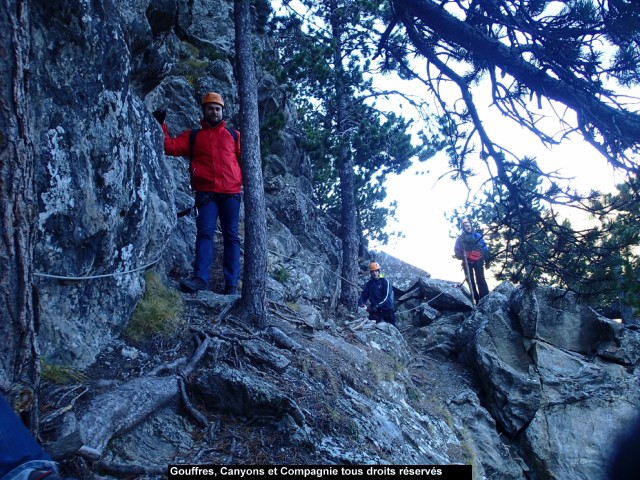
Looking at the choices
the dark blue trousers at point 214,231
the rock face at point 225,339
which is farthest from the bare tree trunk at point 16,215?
the dark blue trousers at point 214,231

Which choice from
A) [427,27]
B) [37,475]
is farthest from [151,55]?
[37,475]

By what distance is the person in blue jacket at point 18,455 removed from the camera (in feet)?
6.81

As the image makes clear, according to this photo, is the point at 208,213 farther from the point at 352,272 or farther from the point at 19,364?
the point at 352,272

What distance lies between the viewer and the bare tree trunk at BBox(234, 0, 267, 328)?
597cm

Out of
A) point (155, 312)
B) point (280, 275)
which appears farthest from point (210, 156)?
point (280, 275)

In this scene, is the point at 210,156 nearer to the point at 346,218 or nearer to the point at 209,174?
the point at 209,174

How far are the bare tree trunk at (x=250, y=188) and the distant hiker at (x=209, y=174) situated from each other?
1.00 feet

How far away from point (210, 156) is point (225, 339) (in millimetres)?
2735

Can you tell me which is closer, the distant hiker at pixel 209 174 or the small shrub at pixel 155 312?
A: the small shrub at pixel 155 312

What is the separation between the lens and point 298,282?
10.3 metres

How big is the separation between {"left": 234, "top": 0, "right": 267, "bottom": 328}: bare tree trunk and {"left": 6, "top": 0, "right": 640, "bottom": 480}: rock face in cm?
43

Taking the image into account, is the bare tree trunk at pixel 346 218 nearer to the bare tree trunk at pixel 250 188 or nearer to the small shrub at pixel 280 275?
the small shrub at pixel 280 275

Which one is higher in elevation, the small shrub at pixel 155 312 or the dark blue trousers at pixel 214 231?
the dark blue trousers at pixel 214 231

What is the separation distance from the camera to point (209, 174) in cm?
643
